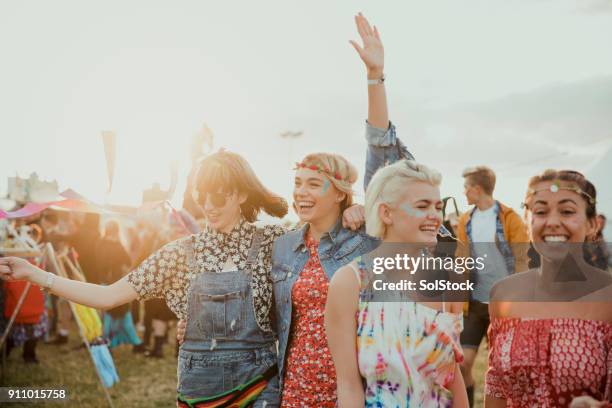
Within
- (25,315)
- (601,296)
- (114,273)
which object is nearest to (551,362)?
(601,296)

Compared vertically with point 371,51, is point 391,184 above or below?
below

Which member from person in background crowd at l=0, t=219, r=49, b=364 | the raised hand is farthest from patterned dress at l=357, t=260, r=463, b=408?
person in background crowd at l=0, t=219, r=49, b=364

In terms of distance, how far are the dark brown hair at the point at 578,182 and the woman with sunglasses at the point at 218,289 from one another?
1335 mm

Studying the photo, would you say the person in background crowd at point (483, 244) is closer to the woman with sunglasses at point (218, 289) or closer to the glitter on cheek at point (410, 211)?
the woman with sunglasses at point (218, 289)

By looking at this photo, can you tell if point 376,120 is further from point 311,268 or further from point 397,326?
point 397,326

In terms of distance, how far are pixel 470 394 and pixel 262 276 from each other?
9.68ft

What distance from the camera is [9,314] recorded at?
8031mm

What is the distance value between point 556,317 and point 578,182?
0.52m

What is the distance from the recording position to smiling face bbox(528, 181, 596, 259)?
2.37 meters

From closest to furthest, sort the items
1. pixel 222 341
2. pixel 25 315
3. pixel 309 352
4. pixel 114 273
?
pixel 309 352 → pixel 222 341 → pixel 25 315 → pixel 114 273

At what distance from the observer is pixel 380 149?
3025mm

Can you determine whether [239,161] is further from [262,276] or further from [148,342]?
[148,342]

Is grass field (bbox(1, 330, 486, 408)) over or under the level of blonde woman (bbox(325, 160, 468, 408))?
under

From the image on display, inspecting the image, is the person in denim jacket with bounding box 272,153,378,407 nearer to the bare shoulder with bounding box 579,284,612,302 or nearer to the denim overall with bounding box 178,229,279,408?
the denim overall with bounding box 178,229,279,408
